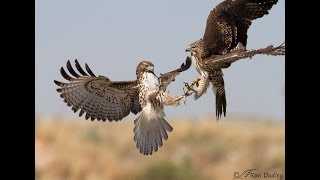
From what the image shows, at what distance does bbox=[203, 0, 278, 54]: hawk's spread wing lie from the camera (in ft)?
21.7

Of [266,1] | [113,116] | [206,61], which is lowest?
[113,116]

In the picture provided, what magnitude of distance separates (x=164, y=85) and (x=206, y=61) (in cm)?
39

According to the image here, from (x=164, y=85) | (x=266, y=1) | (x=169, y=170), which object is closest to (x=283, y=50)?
(x=266, y=1)

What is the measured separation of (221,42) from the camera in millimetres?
6625

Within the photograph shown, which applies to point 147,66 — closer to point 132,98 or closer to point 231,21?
point 132,98

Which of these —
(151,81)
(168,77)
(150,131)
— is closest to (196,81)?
(168,77)

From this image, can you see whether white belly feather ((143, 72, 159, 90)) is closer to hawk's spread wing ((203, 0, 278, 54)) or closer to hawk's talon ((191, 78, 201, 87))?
hawk's talon ((191, 78, 201, 87))

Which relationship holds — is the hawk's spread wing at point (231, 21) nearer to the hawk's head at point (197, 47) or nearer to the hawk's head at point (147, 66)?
the hawk's head at point (197, 47)

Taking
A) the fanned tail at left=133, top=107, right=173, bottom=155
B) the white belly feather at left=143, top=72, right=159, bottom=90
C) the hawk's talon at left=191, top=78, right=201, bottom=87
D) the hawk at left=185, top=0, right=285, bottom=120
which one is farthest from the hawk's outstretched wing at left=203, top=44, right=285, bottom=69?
the fanned tail at left=133, top=107, right=173, bottom=155

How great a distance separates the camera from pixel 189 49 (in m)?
6.54

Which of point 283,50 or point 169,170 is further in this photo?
point 169,170

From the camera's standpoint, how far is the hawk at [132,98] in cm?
637

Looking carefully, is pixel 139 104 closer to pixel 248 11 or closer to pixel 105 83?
pixel 105 83

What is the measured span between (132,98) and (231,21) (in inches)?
37.3
